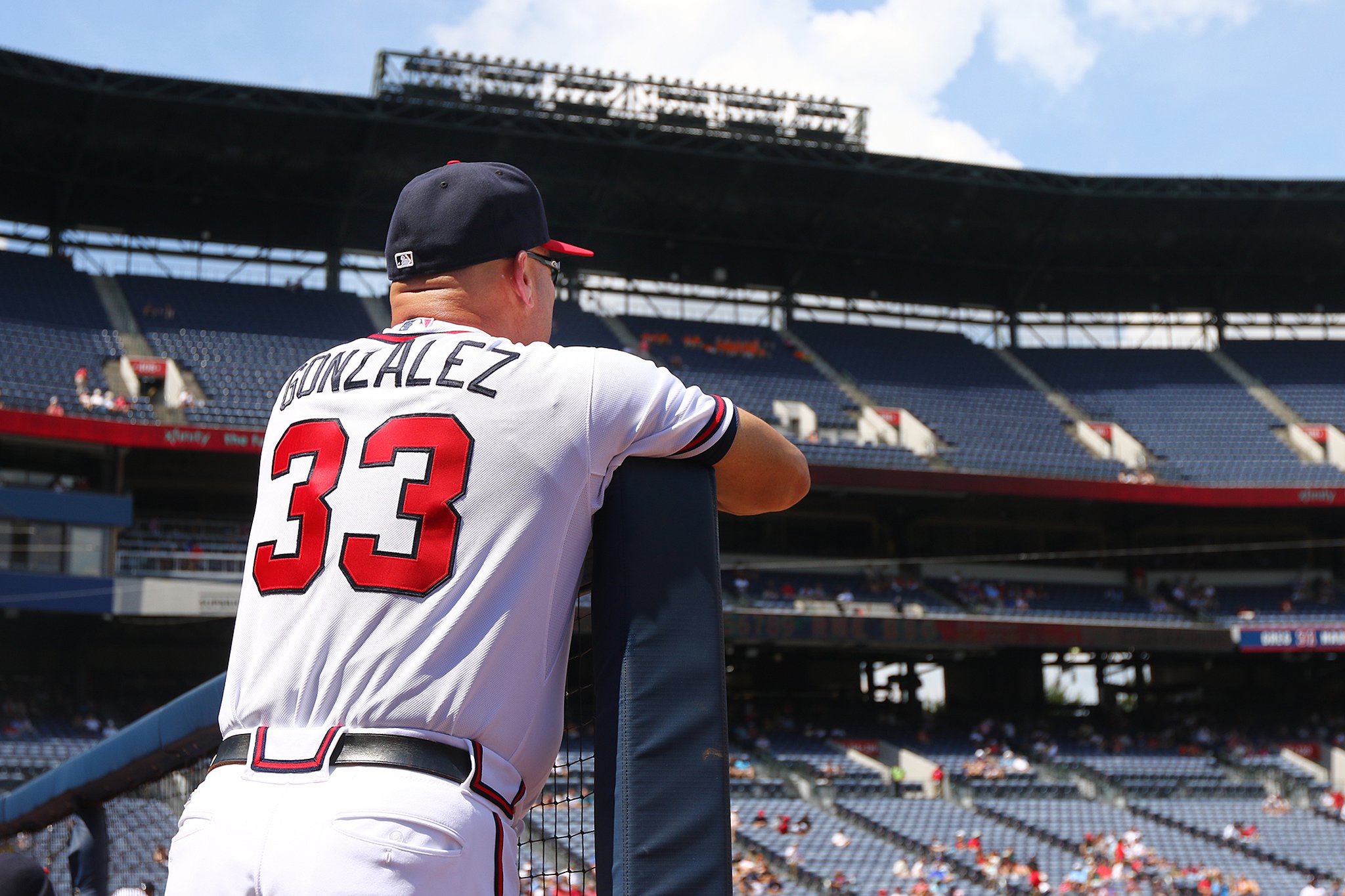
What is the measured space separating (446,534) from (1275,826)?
25.6 meters

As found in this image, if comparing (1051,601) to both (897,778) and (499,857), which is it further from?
(499,857)

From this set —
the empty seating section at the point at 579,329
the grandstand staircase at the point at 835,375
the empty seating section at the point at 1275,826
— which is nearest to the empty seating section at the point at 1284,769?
the empty seating section at the point at 1275,826

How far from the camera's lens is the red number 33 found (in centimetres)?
174

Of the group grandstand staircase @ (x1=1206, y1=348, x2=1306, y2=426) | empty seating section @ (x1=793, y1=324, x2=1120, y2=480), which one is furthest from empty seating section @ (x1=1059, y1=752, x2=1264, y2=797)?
grandstand staircase @ (x1=1206, y1=348, x2=1306, y2=426)

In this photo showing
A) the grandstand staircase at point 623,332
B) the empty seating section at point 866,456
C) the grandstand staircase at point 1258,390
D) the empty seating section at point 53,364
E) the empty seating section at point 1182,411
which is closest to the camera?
the empty seating section at point 53,364

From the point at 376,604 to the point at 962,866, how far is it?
767 inches

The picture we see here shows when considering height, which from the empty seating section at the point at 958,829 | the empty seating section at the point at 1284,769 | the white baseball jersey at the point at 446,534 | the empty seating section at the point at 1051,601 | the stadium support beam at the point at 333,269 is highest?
the stadium support beam at the point at 333,269

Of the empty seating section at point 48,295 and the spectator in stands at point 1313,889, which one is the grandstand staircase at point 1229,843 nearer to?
the spectator in stands at point 1313,889

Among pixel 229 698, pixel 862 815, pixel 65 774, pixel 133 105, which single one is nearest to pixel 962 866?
pixel 862 815

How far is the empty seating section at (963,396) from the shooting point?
1204 inches

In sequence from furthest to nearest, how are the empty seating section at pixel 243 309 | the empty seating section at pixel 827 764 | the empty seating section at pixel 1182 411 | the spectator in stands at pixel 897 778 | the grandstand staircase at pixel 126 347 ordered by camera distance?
1. the empty seating section at pixel 1182 411
2. the empty seating section at pixel 243 309
3. the grandstand staircase at pixel 126 347
4. the spectator in stands at pixel 897 778
5. the empty seating section at pixel 827 764

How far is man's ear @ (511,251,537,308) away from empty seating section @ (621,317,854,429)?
27816 mm

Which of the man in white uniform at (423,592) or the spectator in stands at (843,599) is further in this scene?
the spectator in stands at (843,599)

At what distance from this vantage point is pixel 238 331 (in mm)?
29531
